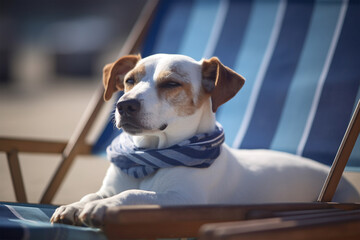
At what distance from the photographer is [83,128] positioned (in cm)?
308

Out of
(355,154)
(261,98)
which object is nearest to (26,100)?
(261,98)

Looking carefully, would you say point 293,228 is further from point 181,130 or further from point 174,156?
point 181,130

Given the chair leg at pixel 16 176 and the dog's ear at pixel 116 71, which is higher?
the dog's ear at pixel 116 71

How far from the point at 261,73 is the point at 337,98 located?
2.07 feet

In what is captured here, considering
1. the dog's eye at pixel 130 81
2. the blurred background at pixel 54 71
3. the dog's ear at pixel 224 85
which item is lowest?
the blurred background at pixel 54 71

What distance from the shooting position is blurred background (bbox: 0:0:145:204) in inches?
177

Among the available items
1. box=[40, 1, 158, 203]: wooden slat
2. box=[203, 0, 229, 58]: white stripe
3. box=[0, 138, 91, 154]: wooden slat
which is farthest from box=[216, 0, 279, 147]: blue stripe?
box=[0, 138, 91, 154]: wooden slat

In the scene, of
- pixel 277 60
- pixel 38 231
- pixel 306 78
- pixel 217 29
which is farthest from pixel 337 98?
pixel 38 231

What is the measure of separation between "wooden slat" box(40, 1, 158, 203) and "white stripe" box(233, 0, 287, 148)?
1039 millimetres

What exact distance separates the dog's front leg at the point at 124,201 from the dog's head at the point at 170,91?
355mm

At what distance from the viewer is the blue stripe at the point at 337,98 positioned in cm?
262

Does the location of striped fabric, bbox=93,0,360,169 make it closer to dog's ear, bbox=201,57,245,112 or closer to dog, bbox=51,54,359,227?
dog, bbox=51,54,359,227

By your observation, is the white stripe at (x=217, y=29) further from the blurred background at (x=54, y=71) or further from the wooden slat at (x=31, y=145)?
the blurred background at (x=54, y=71)

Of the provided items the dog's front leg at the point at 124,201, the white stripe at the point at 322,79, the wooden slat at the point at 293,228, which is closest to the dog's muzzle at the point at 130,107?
the dog's front leg at the point at 124,201
